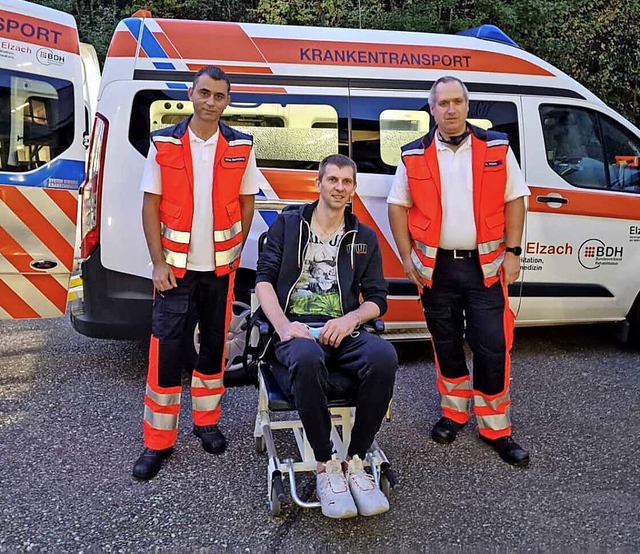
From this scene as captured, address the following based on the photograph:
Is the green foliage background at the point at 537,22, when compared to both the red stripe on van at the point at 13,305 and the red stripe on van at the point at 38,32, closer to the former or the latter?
the red stripe on van at the point at 38,32

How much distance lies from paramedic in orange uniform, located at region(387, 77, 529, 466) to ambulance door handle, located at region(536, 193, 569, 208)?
1.20 meters

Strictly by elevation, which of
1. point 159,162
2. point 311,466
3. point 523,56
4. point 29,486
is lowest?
point 29,486

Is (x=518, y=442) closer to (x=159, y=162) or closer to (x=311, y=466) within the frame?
(x=311, y=466)

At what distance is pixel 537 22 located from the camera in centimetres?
1060

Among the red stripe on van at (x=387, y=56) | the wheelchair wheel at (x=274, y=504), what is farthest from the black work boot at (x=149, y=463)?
the red stripe on van at (x=387, y=56)

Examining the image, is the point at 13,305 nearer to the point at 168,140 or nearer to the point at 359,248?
the point at 168,140

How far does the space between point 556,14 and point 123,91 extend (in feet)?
30.0

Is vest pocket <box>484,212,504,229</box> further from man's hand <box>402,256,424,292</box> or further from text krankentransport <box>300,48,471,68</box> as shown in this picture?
text krankentransport <box>300,48,471,68</box>

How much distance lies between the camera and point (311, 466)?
263cm

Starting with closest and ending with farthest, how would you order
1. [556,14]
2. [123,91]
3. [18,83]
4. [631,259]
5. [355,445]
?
[355,445] < [123,91] < [18,83] < [631,259] < [556,14]

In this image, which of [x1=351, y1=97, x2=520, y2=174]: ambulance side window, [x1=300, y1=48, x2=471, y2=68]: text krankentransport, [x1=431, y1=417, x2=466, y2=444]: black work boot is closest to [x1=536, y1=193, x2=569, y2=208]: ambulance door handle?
[x1=351, y1=97, x2=520, y2=174]: ambulance side window

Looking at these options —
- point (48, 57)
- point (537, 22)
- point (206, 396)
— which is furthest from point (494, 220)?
point (537, 22)

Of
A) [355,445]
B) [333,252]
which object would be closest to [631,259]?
[333,252]

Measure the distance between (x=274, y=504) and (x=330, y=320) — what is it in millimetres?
797
